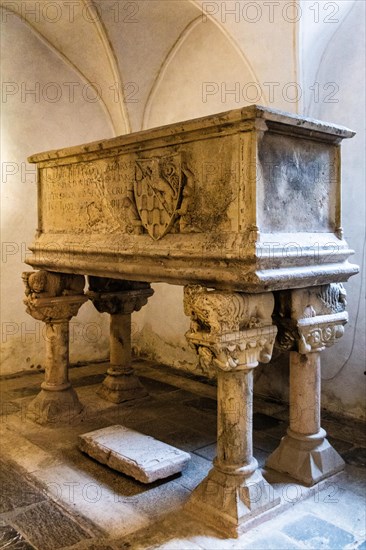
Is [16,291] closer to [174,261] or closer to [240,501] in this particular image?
[174,261]

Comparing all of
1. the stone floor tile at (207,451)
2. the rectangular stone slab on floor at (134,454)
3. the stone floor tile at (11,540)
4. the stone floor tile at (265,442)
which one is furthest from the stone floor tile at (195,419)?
the stone floor tile at (11,540)

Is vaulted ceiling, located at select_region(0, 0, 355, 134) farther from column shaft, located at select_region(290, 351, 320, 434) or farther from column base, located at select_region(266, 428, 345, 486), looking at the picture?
column base, located at select_region(266, 428, 345, 486)

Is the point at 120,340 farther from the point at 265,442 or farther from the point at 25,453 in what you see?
the point at 265,442

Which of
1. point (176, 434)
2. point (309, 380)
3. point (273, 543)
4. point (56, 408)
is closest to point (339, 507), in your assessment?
point (273, 543)

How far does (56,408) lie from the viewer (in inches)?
177

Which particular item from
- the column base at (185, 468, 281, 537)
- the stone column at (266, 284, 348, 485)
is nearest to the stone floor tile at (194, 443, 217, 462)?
the stone column at (266, 284, 348, 485)

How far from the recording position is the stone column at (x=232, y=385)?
2.76m

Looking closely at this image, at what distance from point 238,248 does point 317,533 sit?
155 centimetres

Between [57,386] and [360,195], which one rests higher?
[360,195]

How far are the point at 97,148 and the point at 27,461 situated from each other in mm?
2241

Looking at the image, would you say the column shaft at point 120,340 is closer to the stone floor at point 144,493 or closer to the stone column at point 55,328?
the stone floor at point 144,493

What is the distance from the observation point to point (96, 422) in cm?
450

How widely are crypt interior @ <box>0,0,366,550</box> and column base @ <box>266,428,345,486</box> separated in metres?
0.02

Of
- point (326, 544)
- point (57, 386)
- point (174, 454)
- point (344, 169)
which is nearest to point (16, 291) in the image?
point (57, 386)
